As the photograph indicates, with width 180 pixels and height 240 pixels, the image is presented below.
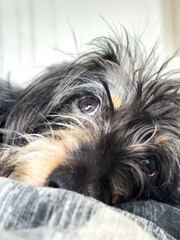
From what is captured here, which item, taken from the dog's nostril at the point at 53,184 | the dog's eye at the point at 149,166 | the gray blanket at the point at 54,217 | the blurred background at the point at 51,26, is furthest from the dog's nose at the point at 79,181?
the blurred background at the point at 51,26

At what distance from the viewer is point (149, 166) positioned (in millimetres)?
1570

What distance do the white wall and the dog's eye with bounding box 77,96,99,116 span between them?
1842mm

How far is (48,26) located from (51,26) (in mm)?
32

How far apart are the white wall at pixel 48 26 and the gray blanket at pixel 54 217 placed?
2802mm

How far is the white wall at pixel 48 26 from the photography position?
3432 millimetres

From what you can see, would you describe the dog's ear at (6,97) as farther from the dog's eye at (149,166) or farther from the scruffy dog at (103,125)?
the dog's eye at (149,166)

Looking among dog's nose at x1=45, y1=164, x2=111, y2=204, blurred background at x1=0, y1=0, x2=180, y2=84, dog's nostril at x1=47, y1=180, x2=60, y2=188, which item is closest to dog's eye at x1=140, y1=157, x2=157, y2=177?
dog's nose at x1=45, y1=164, x2=111, y2=204

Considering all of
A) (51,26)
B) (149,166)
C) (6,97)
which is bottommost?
(149,166)

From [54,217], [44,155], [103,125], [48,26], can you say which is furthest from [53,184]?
[48,26]

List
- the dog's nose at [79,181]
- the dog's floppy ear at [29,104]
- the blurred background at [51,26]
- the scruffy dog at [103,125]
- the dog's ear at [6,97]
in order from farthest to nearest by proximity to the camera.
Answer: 1. the blurred background at [51,26]
2. the dog's ear at [6,97]
3. the dog's floppy ear at [29,104]
4. the scruffy dog at [103,125]
5. the dog's nose at [79,181]

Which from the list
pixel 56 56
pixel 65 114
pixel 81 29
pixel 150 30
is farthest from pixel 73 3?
pixel 65 114

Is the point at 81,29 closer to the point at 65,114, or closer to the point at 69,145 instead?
the point at 65,114

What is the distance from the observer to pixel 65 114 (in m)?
1.56

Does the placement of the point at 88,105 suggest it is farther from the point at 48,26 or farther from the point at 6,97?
the point at 48,26
